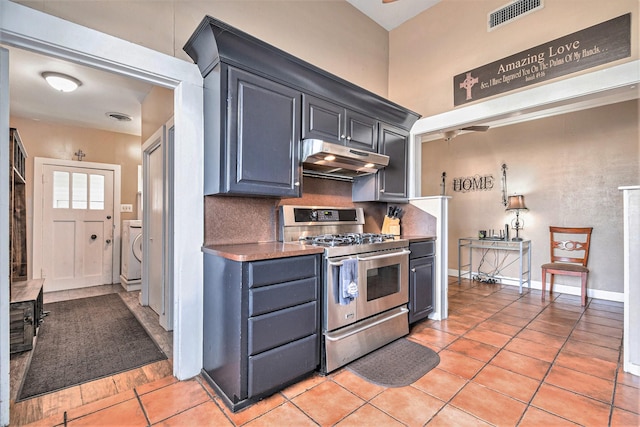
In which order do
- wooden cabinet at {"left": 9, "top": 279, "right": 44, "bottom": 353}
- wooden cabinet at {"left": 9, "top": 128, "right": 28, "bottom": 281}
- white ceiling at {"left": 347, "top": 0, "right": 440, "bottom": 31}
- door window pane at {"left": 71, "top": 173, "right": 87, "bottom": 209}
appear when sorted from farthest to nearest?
1. door window pane at {"left": 71, "top": 173, "right": 87, "bottom": 209}
2. wooden cabinet at {"left": 9, "top": 128, "right": 28, "bottom": 281}
3. white ceiling at {"left": 347, "top": 0, "right": 440, "bottom": 31}
4. wooden cabinet at {"left": 9, "top": 279, "right": 44, "bottom": 353}

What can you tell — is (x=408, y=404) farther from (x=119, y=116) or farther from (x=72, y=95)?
(x=119, y=116)

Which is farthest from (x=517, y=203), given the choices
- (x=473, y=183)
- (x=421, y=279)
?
(x=421, y=279)

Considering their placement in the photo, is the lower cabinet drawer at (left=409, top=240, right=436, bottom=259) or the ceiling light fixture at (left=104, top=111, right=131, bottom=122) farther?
the ceiling light fixture at (left=104, top=111, right=131, bottom=122)

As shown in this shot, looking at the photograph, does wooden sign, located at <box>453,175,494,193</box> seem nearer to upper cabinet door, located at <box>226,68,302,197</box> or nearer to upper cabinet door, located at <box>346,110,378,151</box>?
upper cabinet door, located at <box>346,110,378,151</box>

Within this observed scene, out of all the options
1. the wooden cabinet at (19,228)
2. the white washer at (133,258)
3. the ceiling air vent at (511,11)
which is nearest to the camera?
the ceiling air vent at (511,11)

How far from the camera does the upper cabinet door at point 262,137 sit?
1925mm

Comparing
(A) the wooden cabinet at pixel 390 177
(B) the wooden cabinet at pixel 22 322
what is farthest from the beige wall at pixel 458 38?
(B) the wooden cabinet at pixel 22 322

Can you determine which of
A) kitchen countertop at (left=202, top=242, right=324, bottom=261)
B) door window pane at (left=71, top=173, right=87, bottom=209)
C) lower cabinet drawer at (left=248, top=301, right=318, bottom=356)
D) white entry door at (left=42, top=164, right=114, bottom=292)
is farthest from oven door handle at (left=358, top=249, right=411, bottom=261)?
door window pane at (left=71, top=173, right=87, bottom=209)

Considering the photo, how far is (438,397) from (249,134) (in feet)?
6.64

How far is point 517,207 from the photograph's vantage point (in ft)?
14.6

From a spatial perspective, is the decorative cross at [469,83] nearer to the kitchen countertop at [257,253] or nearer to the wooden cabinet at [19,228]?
the kitchen countertop at [257,253]

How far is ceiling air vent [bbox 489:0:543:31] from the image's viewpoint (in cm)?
267

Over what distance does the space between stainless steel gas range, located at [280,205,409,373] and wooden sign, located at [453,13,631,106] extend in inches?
68.3

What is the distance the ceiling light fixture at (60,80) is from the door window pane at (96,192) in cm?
206
